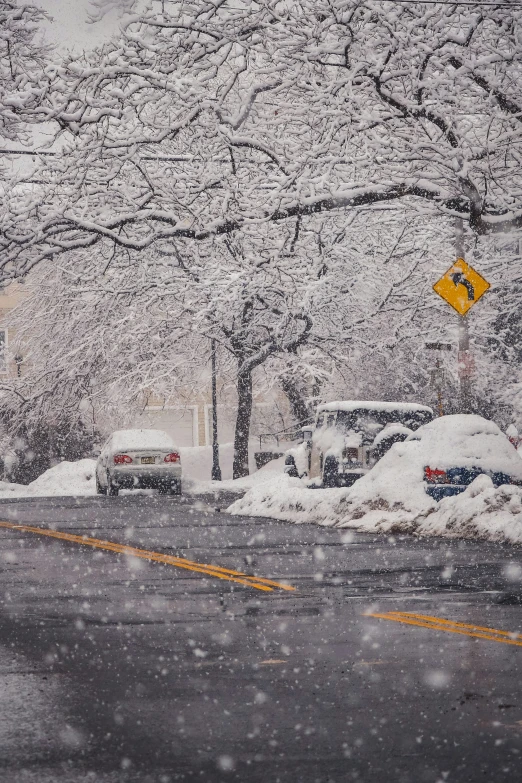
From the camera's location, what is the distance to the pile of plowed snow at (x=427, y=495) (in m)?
18.1

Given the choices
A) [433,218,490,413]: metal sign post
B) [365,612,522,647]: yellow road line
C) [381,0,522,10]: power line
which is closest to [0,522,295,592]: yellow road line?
[365,612,522,647]: yellow road line

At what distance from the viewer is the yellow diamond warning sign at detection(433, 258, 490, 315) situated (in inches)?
869


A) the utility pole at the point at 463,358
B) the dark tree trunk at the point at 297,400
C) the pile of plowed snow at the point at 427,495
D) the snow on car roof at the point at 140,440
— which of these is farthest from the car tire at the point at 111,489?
the pile of plowed snow at the point at 427,495

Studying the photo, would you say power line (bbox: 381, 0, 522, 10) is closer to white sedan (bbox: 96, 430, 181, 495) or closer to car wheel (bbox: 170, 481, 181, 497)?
white sedan (bbox: 96, 430, 181, 495)

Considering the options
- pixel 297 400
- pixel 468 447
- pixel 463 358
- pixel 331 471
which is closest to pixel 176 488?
pixel 297 400

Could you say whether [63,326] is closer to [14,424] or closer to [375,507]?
[14,424]

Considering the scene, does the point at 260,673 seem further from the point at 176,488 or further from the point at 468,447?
the point at 176,488

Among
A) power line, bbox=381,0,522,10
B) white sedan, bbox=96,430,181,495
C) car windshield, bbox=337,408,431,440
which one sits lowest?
white sedan, bbox=96,430,181,495

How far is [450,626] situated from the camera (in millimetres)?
9812

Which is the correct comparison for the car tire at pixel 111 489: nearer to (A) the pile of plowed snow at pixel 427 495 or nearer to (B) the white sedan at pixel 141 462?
(B) the white sedan at pixel 141 462

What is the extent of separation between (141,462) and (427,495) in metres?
14.7

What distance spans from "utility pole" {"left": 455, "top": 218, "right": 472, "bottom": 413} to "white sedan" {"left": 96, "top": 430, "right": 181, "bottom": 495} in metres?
9.62

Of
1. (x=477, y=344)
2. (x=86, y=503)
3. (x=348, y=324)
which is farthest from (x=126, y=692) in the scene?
(x=477, y=344)

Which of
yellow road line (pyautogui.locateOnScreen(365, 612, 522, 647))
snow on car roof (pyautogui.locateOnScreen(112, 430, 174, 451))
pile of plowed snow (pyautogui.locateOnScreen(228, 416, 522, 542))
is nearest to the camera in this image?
yellow road line (pyautogui.locateOnScreen(365, 612, 522, 647))
